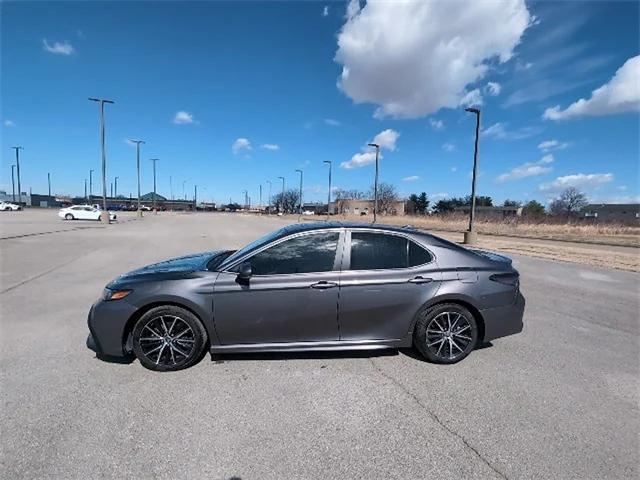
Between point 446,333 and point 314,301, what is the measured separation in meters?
1.53

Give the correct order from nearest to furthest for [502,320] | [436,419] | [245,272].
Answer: [436,419], [245,272], [502,320]

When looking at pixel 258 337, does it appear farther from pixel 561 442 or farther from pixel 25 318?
pixel 25 318

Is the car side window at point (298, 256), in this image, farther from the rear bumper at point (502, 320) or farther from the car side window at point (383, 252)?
the rear bumper at point (502, 320)

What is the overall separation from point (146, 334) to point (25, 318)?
308 centimetres

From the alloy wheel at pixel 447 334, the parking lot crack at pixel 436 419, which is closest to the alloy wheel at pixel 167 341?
the parking lot crack at pixel 436 419

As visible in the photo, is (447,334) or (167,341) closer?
(167,341)

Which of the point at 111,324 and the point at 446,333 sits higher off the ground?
the point at 111,324

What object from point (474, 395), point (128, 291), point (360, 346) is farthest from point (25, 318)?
point (474, 395)

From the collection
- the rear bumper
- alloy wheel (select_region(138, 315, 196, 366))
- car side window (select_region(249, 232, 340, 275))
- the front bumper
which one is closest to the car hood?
the front bumper

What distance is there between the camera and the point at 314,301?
3805 mm

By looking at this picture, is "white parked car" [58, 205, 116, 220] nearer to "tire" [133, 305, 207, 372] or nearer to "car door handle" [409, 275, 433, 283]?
"tire" [133, 305, 207, 372]

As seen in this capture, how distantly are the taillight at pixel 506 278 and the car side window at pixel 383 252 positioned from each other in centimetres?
79

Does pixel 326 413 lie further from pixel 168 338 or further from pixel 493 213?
pixel 493 213

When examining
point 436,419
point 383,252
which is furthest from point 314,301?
point 436,419
